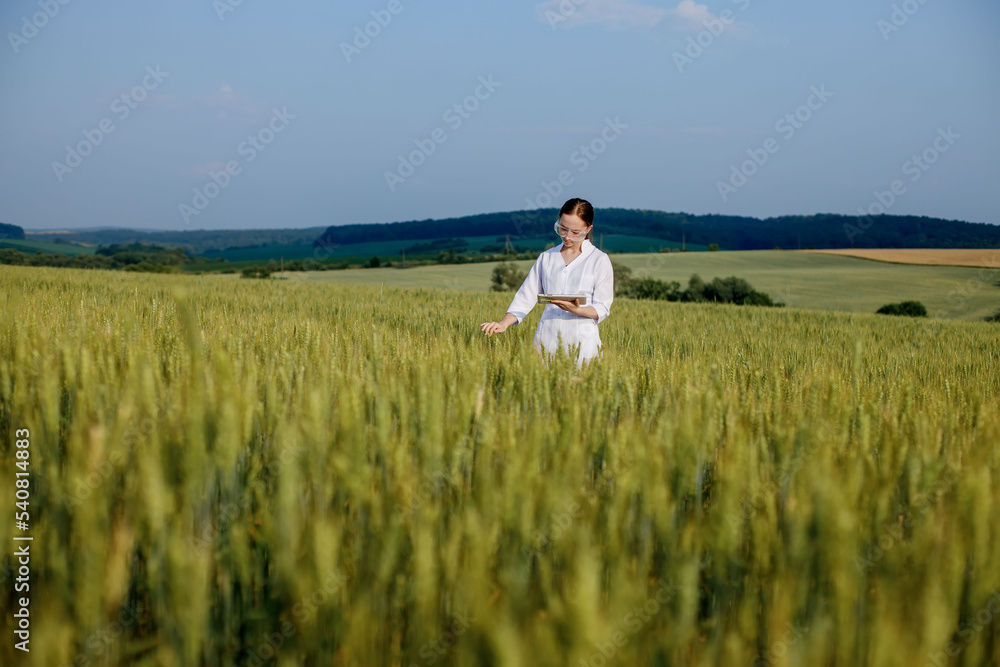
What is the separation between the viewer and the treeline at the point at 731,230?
62594mm

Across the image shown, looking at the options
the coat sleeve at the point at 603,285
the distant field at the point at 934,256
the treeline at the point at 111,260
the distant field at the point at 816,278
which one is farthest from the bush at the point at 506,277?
the distant field at the point at 934,256

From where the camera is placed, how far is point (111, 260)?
3981 centimetres

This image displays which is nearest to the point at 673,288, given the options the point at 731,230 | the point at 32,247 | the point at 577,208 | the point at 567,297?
the point at 577,208

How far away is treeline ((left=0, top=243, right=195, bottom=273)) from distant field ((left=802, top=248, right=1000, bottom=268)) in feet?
155

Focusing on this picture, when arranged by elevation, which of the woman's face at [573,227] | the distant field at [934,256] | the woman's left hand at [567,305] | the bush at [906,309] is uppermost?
the distant field at [934,256]

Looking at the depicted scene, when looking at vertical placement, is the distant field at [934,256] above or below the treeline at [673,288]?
above

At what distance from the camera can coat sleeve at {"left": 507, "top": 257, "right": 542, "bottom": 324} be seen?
4.47m

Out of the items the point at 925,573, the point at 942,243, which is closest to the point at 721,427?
the point at 925,573

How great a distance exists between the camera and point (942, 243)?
60594mm

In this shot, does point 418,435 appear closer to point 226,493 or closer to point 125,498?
point 226,493

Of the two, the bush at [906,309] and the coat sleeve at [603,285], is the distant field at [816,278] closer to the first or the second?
the bush at [906,309]

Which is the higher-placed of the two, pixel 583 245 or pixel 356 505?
pixel 583 245

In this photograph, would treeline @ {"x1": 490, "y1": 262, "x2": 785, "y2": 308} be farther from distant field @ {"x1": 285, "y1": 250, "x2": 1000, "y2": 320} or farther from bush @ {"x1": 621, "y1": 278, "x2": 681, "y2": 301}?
distant field @ {"x1": 285, "y1": 250, "x2": 1000, "y2": 320}

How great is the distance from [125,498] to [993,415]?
3.12 m
